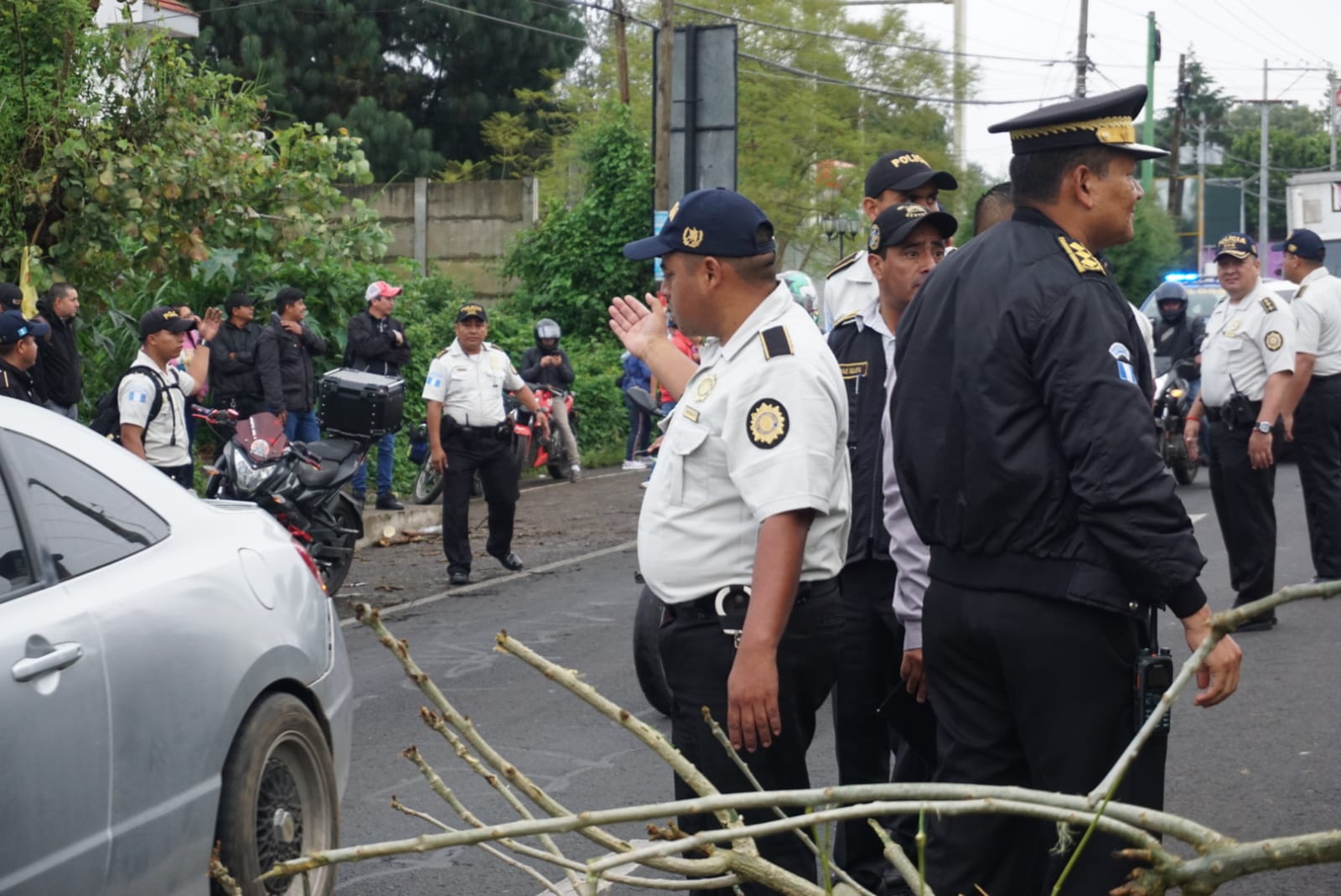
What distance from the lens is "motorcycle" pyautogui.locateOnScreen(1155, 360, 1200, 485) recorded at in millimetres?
15688

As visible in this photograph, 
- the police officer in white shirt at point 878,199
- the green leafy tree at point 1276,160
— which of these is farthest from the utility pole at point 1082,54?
the green leafy tree at point 1276,160

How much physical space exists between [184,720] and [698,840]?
2589mm

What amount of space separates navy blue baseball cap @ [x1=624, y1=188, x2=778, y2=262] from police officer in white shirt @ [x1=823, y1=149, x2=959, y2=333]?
4.34ft

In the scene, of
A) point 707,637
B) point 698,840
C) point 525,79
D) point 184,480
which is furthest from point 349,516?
point 525,79

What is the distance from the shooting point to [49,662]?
3475 millimetres

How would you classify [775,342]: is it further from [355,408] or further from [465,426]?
[355,408]

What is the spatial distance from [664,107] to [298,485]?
13191 mm

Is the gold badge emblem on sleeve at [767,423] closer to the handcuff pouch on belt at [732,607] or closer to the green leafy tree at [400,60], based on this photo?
the handcuff pouch on belt at [732,607]

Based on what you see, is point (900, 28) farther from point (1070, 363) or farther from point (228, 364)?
point (1070, 363)

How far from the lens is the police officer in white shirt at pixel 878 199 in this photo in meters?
5.04

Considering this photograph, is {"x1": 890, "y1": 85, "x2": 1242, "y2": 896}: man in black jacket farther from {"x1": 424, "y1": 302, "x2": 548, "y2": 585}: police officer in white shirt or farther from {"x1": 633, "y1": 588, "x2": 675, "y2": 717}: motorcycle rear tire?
{"x1": 424, "y1": 302, "x2": 548, "y2": 585}: police officer in white shirt

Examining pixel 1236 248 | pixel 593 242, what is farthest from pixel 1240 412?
pixel 593 242

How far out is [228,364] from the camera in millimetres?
13703

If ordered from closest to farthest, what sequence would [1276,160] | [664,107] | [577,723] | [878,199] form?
[878,199]
[577,723]
[664,107]
[1276,160]
